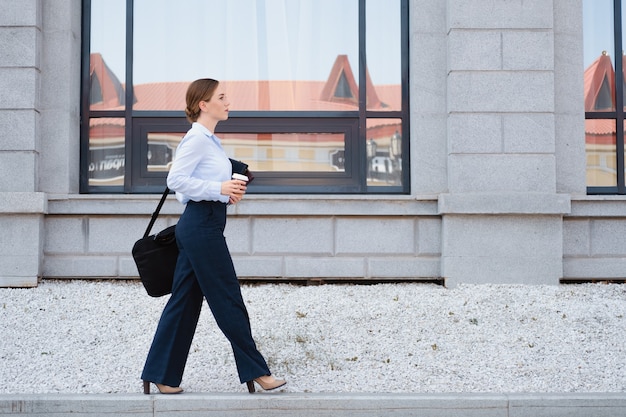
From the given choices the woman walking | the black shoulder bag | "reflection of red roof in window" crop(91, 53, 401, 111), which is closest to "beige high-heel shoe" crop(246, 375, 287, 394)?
the woman walking

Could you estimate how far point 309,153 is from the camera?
8.51 meters

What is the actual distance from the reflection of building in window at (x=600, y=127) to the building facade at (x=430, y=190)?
56 cm

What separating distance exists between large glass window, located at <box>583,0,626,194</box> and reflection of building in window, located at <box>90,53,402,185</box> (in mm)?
2372

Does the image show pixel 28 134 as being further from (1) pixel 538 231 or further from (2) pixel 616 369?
(2) pixel 616 369

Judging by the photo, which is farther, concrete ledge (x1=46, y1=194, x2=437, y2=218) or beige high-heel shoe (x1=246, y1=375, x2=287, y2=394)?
→ concrete ledge (x1=46, y1=194, x2=437, y2=218)

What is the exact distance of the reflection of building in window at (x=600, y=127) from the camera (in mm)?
8609

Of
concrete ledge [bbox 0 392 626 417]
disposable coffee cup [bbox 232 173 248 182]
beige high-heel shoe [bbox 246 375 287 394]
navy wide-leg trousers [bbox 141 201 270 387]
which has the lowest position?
concrete ledge [bbox 0 392 626 417]

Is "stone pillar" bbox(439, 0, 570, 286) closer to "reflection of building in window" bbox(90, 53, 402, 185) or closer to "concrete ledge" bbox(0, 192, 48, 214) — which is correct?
"reflection of building in window" bbox(90, 53, 402, 185)

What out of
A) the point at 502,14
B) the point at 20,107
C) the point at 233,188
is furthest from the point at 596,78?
the point at 20,107

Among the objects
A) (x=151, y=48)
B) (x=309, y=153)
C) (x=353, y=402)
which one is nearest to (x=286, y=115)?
(x=309, y=153)

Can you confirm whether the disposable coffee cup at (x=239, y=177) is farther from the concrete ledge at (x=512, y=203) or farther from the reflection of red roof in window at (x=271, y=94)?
the reflection of red roof in window at (x=271, y=94)

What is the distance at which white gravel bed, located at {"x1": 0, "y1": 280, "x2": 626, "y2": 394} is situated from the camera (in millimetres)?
5352

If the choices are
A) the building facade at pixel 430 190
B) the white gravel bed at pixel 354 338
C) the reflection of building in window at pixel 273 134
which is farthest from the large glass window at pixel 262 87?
the white gravel bed at pixel 354 338

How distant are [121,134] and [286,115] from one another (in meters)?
2.00
